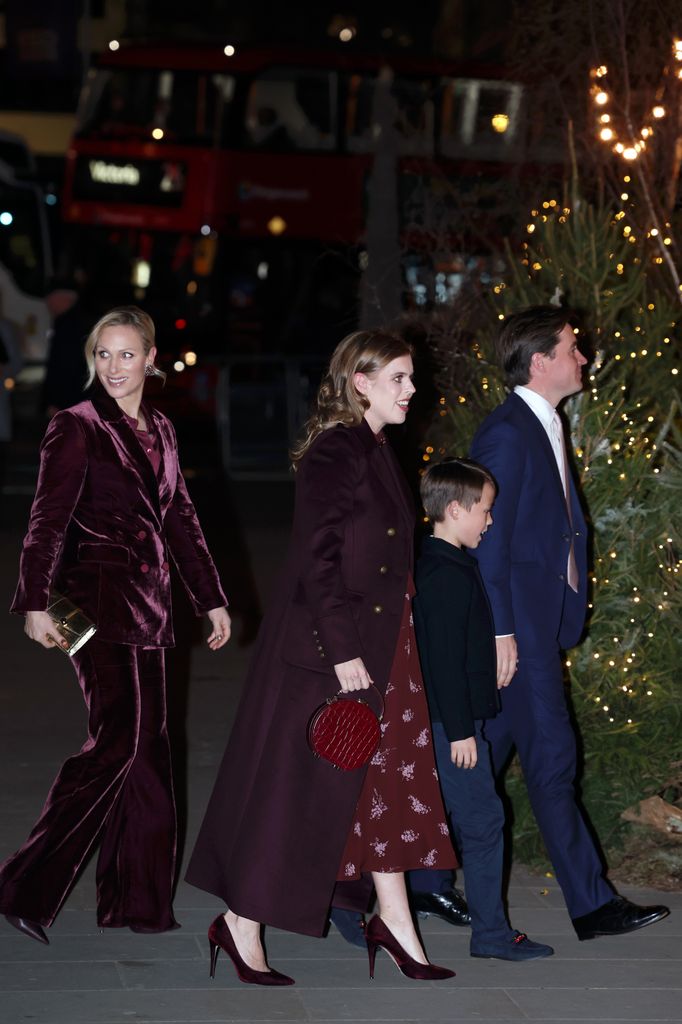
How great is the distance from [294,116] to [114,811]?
17.4 metres

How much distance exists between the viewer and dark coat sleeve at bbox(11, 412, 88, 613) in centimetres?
466

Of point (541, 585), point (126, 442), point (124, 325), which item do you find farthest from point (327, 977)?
point (124, 325)

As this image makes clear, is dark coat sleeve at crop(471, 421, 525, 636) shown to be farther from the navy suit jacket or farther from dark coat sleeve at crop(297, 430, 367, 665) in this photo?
dark coat sleeve at crop(297, 430, 367, 665)

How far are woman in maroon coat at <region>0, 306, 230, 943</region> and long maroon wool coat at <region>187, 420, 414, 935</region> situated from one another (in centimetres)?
52

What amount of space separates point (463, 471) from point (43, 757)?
2.97 meters

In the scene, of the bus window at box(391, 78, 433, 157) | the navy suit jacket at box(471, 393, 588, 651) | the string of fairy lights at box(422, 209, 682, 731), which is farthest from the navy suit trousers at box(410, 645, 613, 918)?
the bus window at box(391, 78, 433, 157)

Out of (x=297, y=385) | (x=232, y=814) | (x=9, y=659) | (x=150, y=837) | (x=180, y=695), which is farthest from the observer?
(x=297, y=385)

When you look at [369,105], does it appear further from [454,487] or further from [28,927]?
[28,927]

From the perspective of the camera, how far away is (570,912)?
497 cm

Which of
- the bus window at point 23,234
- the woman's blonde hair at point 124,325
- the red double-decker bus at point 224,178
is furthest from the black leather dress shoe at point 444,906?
the bus window at point 23,234

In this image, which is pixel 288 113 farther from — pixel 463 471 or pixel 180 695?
pixel 463 471

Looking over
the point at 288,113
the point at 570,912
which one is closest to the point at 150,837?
the point at 570,912

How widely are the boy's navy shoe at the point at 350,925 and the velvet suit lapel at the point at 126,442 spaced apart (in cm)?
123

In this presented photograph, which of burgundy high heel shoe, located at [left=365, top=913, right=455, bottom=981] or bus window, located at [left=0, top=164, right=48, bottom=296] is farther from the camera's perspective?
bus window, located at [left=0, top=164, right=48, bottom=296]
